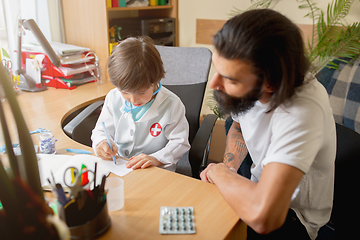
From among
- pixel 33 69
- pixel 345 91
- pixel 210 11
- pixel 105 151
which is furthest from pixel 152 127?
pixel 210 11

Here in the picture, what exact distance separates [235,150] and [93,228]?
2.37ft

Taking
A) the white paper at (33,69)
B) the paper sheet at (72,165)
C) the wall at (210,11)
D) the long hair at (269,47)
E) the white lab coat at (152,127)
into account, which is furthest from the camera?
the wall at (210,11)

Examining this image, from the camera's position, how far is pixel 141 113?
1365mm

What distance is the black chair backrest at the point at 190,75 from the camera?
62.8 inches

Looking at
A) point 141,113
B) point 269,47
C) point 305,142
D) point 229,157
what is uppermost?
point 269,47

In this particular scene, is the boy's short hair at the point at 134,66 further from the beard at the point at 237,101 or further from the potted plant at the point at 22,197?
the potted plant at the point at 22,197

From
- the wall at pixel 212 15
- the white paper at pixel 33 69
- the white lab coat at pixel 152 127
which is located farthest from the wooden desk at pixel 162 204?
the wall at pixel 212 15

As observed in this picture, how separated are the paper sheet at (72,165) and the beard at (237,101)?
411 mm

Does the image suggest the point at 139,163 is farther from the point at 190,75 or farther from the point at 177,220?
the point at 190,75

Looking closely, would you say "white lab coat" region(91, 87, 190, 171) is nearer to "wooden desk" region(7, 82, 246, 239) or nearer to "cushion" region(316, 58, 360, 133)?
"wooden desk" region(7, 82, 246, 239)

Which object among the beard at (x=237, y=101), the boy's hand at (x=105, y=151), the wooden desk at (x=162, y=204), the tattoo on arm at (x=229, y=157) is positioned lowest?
the tattoo on arm at (x=229, y=157)

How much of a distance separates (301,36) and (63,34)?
2047 millimetres

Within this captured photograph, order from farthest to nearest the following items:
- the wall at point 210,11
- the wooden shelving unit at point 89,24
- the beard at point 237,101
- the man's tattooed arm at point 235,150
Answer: the wall at point 210,11
the wooden shelving unit at point 89,24
the man's tattooed arm at point 235,150
the beard at point 237,101

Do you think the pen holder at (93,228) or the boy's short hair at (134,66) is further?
the boy's short hair at (134,66)
